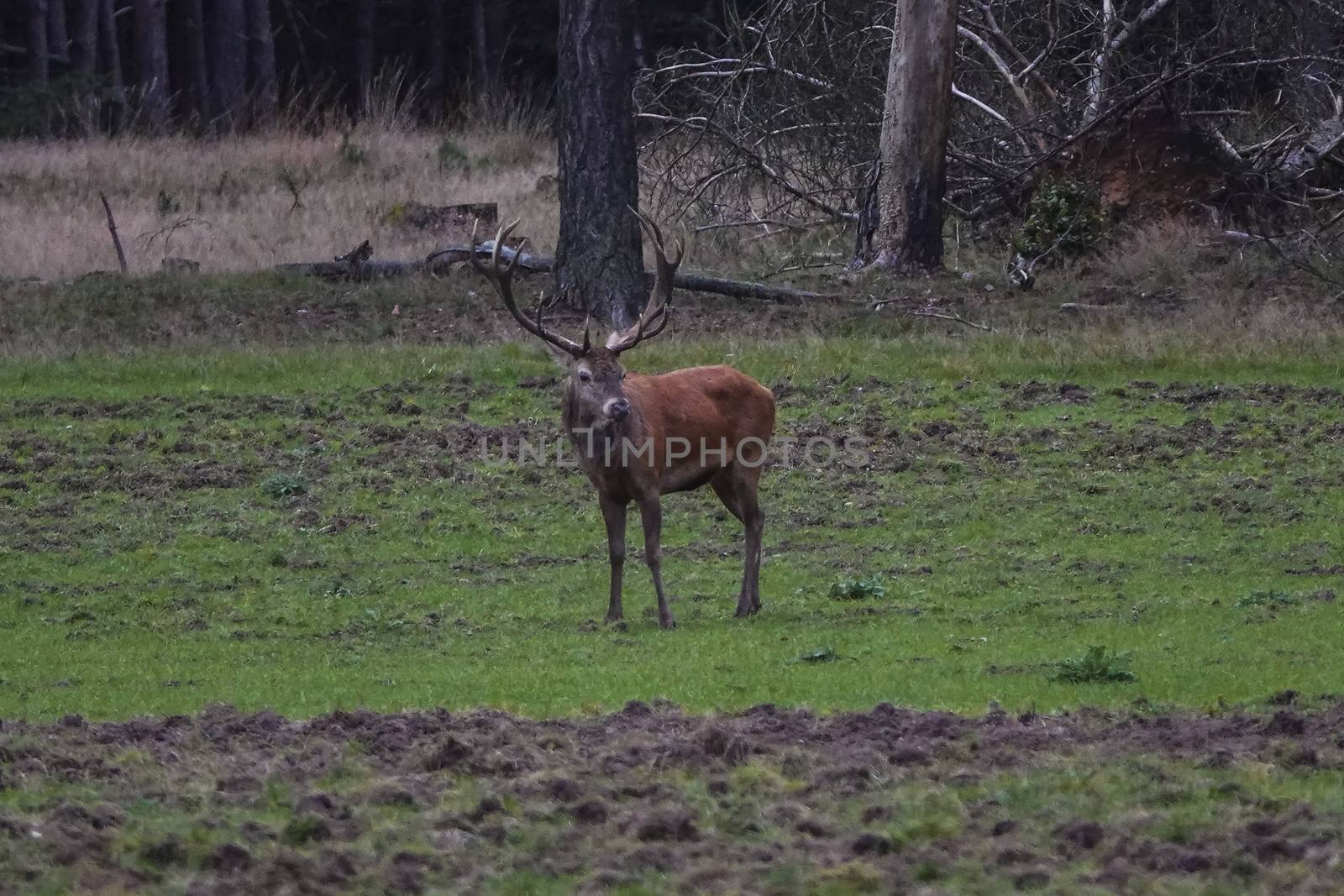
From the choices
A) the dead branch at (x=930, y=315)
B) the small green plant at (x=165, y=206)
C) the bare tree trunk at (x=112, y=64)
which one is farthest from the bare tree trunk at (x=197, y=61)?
the dead branch at (x=930, y=315)

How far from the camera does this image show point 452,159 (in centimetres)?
3472

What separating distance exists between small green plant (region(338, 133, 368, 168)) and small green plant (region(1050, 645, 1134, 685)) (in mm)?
25856

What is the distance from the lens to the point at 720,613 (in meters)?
12.1

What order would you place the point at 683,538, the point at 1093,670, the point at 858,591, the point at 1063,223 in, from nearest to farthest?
the point at 1093,670 → the point at 858,591 → the point at 683,538 → the point at 1063,223

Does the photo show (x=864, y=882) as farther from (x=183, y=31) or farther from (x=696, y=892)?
(x=183, y=31)

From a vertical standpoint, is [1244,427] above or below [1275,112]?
below

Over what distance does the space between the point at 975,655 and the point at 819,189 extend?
53.5 ft

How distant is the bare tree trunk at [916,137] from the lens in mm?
22641

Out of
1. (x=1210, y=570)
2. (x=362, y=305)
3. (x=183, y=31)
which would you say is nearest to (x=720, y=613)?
(x=1210, y=570)

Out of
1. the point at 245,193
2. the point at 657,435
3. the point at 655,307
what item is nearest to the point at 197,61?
the point at 245,193

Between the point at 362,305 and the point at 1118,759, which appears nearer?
the point at 1118,759

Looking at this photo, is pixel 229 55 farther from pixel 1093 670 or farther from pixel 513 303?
pixel 1093 670

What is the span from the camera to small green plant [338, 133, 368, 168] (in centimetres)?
3375

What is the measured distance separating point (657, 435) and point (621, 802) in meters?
5.12
